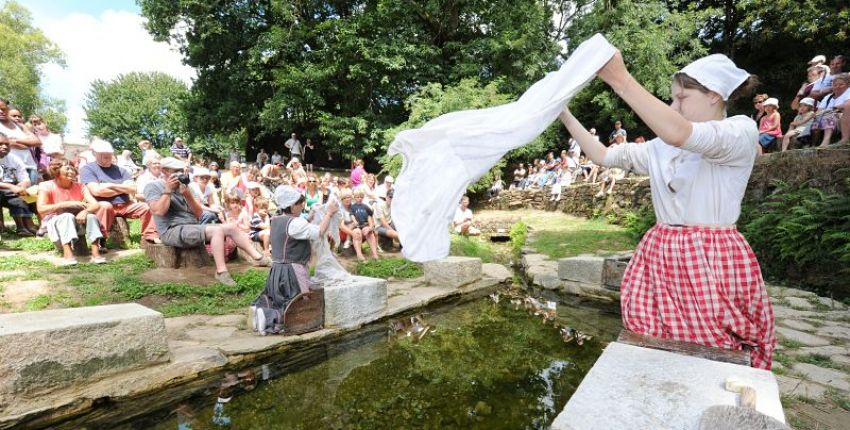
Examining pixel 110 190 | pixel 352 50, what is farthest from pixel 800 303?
pixel 352 50

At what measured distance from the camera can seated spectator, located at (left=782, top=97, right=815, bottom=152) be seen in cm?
760

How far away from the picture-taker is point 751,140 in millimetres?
1338

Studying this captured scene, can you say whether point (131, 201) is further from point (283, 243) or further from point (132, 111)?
point (132, 111)

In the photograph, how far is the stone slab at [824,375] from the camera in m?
2.93

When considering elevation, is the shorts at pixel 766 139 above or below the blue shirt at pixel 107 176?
above

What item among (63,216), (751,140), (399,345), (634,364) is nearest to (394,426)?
(399,345)

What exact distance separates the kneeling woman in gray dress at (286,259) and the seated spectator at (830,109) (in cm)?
856

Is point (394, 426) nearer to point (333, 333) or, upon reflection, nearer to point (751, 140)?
point (333, 333)

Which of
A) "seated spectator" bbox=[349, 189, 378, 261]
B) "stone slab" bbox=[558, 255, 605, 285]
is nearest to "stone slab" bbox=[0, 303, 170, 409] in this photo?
"seated spectator" bbox=[349, 189, 378, 261]

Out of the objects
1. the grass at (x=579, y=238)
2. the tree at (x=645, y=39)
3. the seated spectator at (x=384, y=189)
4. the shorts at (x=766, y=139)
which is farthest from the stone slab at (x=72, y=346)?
the tree at (x=645, y=39)

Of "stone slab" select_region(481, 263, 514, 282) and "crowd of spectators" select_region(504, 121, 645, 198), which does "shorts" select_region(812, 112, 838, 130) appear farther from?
"stone slab" select_region(481, 263, 514, 282)

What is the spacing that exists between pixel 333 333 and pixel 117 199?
16.2 ft

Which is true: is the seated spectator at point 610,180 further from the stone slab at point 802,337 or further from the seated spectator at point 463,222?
the stone slab at point 802,337

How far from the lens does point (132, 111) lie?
3778 cm
